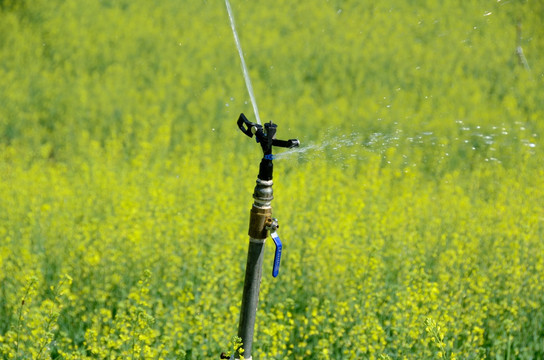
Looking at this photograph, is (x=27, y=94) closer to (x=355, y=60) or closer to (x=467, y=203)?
(x=355, y=60)

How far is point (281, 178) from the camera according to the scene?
7176mm

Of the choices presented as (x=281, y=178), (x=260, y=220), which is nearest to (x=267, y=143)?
(x=260, y=220)

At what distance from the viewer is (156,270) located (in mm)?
4953

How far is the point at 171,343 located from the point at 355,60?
310 inches

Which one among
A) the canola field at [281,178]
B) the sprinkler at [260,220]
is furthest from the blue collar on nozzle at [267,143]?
the canola field at [281,178]

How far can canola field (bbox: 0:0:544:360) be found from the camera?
14.5 feet

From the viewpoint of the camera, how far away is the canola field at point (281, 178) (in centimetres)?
442

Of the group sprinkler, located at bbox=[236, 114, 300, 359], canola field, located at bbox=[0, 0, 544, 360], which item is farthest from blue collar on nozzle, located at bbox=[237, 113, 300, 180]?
canola field, located at bbox=[0, 0, 544, 360]

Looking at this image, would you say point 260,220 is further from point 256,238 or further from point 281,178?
point 281,178

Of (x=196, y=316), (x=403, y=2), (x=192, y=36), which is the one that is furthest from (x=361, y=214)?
(x=403, y=2)

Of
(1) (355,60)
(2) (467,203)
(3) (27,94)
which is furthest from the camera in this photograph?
(1) (355,60)

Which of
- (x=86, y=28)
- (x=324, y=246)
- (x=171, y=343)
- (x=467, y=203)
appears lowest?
(x=171, y=343)

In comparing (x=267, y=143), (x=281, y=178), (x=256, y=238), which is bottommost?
(x=281, y=178)

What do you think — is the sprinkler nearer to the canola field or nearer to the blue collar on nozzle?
the blue collar on nozzle
